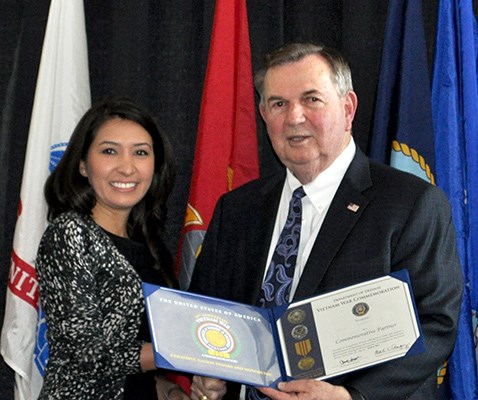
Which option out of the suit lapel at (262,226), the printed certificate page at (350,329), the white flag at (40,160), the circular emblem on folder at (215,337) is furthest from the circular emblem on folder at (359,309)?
the white flag at (40,160)

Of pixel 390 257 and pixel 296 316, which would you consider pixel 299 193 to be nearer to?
pixel 390 257

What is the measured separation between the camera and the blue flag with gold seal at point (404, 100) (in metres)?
3.52

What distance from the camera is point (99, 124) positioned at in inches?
133

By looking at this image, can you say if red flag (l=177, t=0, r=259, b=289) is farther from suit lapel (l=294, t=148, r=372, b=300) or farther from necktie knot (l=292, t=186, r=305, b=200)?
suit lapel (l=294, t=148, r=372, b=300)

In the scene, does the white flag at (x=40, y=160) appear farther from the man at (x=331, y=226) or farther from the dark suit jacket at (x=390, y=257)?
the dark suit jacket at (x=390, y=257)

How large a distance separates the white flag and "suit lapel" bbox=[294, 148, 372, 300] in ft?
5.41

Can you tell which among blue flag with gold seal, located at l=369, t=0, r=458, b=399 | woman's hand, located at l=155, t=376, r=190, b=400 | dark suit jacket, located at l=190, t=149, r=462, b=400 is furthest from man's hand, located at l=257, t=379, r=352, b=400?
blue flag with gold seal, located at l=369, t=0, r=458, b=399

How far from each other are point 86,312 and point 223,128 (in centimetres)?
124

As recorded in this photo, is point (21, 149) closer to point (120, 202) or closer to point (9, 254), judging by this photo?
point (9, 254)

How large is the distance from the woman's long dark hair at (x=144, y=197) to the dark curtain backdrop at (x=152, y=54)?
785mm

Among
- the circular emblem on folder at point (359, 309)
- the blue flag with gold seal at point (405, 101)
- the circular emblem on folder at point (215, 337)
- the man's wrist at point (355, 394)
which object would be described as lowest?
the man's wrist at point (355, 394)

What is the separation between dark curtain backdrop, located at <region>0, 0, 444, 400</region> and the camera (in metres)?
4.26

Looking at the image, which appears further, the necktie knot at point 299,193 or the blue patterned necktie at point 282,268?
the necktie knot at point 299,193

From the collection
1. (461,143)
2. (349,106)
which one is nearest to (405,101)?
(461,143)
